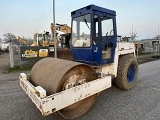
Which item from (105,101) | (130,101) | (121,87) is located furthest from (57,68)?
(121,87)

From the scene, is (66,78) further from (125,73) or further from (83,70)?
(125,73)

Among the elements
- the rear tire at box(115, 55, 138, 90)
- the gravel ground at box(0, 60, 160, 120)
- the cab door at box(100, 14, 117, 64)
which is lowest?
the gravel ground at box(0, 60, 160, 120)

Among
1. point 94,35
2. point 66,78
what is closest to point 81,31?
point 94,35

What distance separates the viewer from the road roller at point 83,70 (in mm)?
2546

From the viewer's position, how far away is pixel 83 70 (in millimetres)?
3096

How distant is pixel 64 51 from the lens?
11.1 metres

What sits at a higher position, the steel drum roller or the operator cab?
the operator cab

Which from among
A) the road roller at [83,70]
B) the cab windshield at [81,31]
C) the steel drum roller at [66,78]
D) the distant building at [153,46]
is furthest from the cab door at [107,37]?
the distant building at [153,46]

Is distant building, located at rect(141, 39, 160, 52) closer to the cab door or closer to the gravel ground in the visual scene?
the gravel ground

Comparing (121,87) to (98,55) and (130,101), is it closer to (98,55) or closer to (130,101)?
(130,101)

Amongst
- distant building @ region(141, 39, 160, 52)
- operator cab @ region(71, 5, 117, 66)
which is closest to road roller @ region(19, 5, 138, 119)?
operator cab @ region(71, 5, 117, 66)

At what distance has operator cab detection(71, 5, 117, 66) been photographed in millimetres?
3629

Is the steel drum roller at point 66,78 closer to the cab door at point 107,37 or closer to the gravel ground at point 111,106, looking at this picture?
the gravel ground at point 111,106

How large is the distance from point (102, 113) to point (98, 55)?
1.36m
